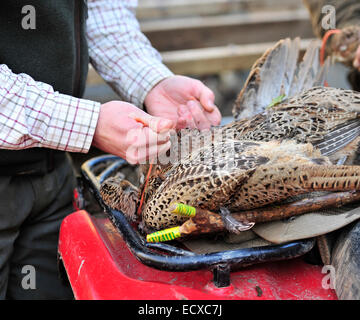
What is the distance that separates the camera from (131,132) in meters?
1.07

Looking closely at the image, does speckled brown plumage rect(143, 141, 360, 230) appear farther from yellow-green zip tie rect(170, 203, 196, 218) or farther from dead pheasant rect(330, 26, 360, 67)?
dead pheasant rect(330, 26, 360, 67)

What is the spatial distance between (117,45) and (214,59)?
75.1 inches

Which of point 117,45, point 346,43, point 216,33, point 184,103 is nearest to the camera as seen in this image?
point 184,103

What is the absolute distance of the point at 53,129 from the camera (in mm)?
1147

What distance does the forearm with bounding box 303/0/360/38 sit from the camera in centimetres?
201

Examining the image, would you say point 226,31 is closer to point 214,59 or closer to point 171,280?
point 214,59

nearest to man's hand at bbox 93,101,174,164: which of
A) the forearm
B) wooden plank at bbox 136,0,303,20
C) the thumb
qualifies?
the thumb

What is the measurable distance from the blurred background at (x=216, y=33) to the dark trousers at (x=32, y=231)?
0.96m

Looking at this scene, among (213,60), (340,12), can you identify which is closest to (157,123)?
(340,12)

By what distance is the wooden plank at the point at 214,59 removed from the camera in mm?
3457

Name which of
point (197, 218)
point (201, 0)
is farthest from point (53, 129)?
point (201, 0)

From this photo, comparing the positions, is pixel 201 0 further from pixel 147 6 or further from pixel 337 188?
pixel 337 188

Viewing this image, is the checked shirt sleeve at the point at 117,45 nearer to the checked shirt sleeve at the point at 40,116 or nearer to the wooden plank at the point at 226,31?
the checked shirt sleeve at the point at 40,116
